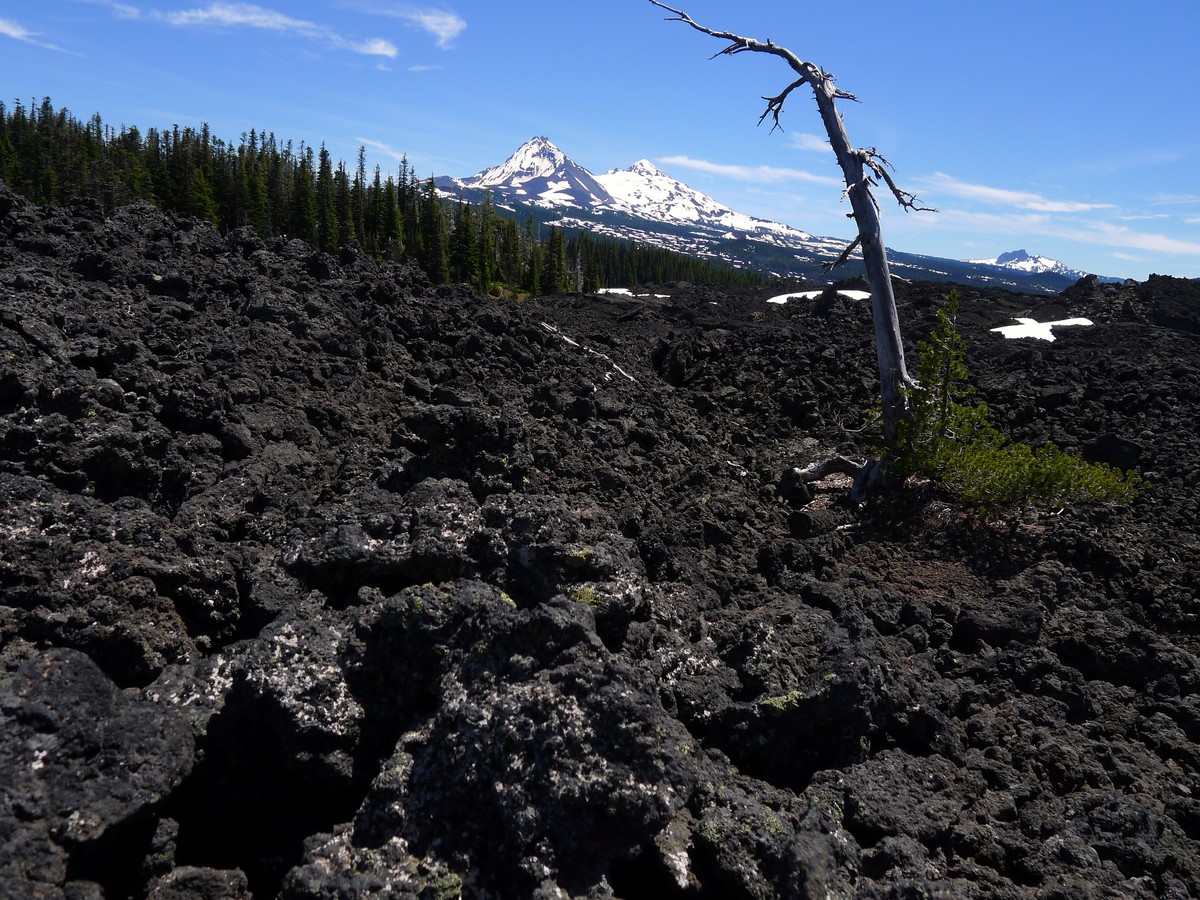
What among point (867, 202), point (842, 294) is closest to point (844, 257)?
point (867, 202)

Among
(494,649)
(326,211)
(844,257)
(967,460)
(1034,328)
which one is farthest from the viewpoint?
(326,211)

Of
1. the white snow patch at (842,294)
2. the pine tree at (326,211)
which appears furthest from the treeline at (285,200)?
the white snow patch at (842,294)

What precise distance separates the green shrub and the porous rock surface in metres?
0.41

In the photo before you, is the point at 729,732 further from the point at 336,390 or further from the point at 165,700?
the point at 336,390

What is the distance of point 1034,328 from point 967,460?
15568 millimetres

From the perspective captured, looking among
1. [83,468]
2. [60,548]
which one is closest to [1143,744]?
[60,548]

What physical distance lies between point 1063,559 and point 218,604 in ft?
25.0

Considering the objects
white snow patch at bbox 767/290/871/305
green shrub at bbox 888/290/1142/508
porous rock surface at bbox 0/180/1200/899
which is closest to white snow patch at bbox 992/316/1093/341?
white snow patch at bbox 767/290/871/305

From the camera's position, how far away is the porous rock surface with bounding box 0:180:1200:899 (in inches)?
130

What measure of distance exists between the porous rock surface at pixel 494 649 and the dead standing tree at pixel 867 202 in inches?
81.3

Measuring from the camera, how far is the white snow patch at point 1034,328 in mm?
20708

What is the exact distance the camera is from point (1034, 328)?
21.7 metres

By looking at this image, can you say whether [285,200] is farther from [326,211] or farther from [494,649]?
[494,649]

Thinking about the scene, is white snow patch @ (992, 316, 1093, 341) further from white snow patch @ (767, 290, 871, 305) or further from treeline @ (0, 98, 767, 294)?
treeline @ (0, 98, 767, 294)
